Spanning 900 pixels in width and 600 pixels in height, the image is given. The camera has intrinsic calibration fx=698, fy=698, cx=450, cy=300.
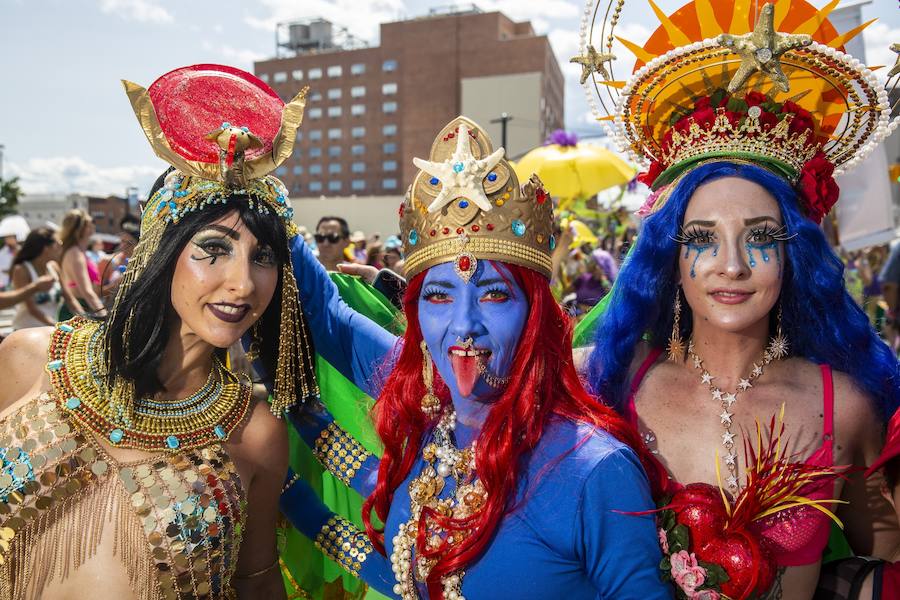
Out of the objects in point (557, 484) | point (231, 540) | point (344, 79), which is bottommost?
point (231, 540)

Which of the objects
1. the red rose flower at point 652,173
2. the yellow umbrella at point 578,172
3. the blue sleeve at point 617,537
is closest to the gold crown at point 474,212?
the blue sleeve at point 617,537

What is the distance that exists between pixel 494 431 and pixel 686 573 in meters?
0.55

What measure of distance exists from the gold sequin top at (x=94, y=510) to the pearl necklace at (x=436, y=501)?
53 cm

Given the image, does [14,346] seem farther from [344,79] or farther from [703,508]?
[344,79]

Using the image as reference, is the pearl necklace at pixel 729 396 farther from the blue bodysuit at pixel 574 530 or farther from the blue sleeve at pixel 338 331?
the blue sleeve at pixel 338 331

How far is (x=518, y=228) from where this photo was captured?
1.72 meters

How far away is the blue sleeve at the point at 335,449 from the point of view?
2416 mm

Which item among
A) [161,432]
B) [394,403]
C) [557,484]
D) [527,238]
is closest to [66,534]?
[161,432]

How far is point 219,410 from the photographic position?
2043mm

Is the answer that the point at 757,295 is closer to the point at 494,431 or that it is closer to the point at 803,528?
the point at 803,528

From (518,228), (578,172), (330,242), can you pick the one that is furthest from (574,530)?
(578,172)

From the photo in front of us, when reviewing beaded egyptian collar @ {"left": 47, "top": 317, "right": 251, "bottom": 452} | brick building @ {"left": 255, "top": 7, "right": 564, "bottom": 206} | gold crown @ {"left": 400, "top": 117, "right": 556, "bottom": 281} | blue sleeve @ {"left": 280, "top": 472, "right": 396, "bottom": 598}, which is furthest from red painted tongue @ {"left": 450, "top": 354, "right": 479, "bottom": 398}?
brick building @ {"left": 255, "top": 7, "right": 564, "bottom": 206}

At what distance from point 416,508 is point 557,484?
40 centimetres

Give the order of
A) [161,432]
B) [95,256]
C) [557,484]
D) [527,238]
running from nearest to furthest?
1. [557,484]
2. [527,238]
3. [161,432]
4. [95,256]
